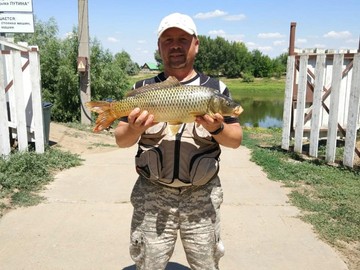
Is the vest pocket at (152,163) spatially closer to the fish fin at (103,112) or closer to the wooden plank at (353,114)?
the fish fin at (103,112)

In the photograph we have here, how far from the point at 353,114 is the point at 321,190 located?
191cm

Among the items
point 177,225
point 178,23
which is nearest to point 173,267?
point 177,225

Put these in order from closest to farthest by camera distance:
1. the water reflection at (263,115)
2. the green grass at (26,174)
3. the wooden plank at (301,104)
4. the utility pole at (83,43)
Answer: the green grass at (26,174)
the wooden plank at (301,104)
the utility pole at (83,43)
the water reflection at (263,115)

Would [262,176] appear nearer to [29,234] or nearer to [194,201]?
[29,234]

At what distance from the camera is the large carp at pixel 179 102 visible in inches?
88.5

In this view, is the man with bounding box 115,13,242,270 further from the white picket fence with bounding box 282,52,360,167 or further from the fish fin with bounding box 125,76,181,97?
the white picket fence with bounding box 282,52,360,167

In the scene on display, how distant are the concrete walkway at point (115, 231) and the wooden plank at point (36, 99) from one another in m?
1.24

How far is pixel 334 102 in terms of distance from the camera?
7234mm

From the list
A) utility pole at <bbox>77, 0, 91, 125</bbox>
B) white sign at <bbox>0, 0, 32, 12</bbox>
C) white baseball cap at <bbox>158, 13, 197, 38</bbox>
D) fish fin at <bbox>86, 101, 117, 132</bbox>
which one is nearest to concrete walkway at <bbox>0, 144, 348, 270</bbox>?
fish fin at <bbox>86, 101, 117, 132</bbox>

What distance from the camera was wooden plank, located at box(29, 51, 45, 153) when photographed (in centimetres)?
712

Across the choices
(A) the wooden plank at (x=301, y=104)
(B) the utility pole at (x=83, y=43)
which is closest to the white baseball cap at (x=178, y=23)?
(A) the wooden plank at (x=301, y=104)

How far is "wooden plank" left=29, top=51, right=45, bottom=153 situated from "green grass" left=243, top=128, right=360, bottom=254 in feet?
14.6

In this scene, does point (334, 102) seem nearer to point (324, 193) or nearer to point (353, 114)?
point (353, 114)

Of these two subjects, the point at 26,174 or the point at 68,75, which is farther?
the point at 68,75
